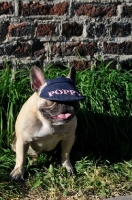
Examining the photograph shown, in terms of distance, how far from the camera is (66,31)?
195 inches

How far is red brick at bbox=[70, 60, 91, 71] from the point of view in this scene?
5031 mm

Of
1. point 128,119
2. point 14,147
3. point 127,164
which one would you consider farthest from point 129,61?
point 14,147

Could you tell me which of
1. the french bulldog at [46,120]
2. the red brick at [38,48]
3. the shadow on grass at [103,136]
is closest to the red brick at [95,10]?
the red brick at [38,48]

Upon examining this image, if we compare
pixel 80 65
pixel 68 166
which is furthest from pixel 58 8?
pixel 68 166

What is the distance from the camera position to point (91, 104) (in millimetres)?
4582

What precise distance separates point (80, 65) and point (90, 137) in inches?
34.0

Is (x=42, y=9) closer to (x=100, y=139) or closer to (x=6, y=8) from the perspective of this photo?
(x=6, y=8)

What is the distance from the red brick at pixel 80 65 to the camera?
16.5 feet

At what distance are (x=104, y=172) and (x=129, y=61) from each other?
149 centimetres

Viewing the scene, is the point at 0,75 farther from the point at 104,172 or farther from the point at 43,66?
the point at 104,172

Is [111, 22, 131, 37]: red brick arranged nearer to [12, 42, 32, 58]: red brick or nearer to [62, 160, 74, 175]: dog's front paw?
[12, 42, 32, 58]: red brick

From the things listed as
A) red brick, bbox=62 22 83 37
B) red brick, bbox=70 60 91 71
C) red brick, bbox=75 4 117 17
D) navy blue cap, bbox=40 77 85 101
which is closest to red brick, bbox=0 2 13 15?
red brick, bbox=62 22 83 37

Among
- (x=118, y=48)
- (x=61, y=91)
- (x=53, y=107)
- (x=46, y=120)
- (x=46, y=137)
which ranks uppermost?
(x=118, y=48)

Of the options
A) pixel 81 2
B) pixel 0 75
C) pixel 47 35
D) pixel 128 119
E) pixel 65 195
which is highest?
pixel 81 2
